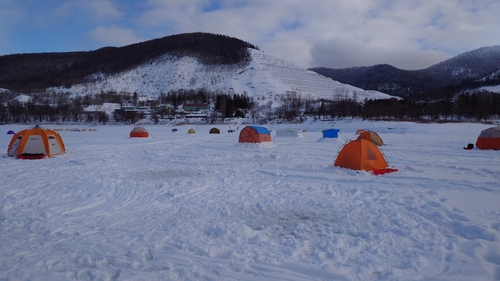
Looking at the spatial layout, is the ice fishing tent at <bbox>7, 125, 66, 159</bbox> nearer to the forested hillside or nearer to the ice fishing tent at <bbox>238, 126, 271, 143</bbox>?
the ice fishing tent at <bbox>238, 126, 271, 143</bbox>

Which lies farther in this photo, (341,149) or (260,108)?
(260,108)

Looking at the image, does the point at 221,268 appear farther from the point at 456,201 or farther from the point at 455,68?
the point at 455,68

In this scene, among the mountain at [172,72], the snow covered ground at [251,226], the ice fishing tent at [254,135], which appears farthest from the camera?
the mountain at [172,72]

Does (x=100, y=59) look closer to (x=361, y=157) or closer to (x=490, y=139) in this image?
(x=490, y=139)

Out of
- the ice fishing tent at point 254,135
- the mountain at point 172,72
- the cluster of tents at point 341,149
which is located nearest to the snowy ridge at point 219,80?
the mountain at point 172,72

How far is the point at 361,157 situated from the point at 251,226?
6212 mm

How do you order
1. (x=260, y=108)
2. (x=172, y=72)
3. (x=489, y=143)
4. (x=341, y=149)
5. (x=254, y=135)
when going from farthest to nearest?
(x=172, y=72), (x=260, y=108), (x=254, y=135), (x=489, y=143), (x=341, y=149)

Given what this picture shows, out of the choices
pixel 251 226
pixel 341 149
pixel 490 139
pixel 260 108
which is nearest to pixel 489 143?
pixel 490 139

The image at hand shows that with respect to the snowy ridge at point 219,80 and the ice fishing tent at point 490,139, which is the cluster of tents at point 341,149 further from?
the snowy ridge at point 219,80

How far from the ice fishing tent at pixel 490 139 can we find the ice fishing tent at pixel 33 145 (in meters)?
23.4

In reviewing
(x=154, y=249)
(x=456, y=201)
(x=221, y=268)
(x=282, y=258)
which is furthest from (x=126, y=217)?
(x=456, y=201)

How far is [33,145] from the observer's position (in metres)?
13.9

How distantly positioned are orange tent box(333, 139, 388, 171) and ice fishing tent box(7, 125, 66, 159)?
13.5 meters

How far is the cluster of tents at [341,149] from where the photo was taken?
1020 cm
